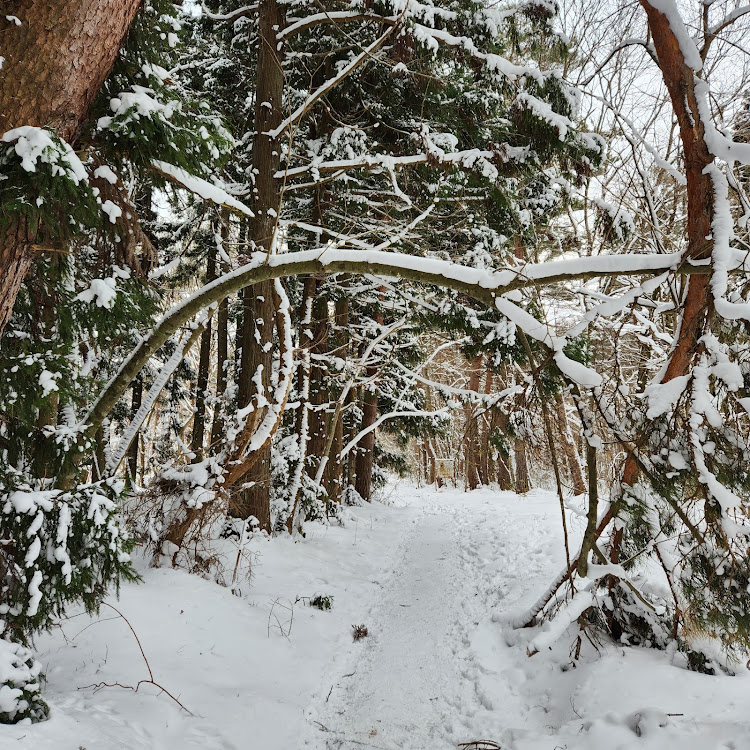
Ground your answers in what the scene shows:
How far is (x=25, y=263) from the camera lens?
230 cm

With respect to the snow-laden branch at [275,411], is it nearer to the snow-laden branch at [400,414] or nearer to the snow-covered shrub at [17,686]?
the snow-covered shrub at [17,686]

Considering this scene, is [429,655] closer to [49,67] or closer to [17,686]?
[17,686]

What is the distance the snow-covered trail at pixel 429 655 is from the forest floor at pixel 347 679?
2 centimetres

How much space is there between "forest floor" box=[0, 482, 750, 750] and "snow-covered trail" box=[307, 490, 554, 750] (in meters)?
0.02

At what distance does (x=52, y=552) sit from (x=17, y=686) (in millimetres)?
622

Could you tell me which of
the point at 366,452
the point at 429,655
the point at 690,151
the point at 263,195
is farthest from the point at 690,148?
the point at 366,452

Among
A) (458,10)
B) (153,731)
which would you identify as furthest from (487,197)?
(153,731)

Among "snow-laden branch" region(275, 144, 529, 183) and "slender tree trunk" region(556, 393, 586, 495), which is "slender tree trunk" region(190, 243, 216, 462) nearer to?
"snow-laden branch" region(275, 144, 529, 183)

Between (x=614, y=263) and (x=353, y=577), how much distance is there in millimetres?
5566

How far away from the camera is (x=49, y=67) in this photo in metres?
2.12

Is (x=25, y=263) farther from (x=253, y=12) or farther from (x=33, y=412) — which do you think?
(x=253, y=12)

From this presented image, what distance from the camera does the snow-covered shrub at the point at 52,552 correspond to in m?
2.41

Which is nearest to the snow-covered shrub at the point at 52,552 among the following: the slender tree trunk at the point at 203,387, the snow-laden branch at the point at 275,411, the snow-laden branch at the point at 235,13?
the snow-laden branch at the point at 275,411

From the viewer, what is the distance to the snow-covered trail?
10.9ft
